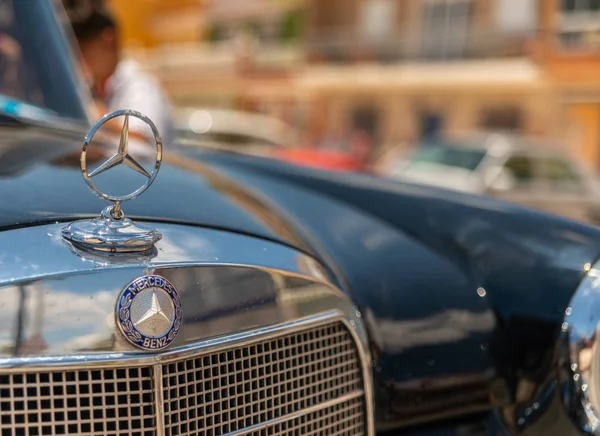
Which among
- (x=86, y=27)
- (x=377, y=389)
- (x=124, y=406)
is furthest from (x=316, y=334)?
(x=86, y=27)

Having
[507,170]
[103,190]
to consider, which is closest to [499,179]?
[507,170]

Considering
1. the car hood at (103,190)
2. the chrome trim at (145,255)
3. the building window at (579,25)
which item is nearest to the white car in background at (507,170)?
the car hood at (103,190)

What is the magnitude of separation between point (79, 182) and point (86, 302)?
1.42 feet

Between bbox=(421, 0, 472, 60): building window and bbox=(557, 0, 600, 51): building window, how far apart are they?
384cm

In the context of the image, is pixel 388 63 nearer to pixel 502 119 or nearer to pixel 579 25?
pixel 502 119

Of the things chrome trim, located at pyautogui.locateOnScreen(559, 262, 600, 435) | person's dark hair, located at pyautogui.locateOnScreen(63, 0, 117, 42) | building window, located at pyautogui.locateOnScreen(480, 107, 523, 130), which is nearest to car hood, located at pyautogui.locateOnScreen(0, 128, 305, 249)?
chrome trim, located at pyautogui.locateOnScreen(559, 262, 600, 435)

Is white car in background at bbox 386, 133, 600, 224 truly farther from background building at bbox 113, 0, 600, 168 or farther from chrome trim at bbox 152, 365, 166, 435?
background building at bbox 113, 0, 600, 168

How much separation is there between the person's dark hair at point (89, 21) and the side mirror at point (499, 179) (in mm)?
8490

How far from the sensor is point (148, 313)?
4.97 ft

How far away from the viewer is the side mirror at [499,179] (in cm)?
1196

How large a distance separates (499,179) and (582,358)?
414 inches

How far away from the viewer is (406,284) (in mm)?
2088

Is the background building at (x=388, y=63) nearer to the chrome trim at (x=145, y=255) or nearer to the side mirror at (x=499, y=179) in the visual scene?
the side mirror at (x=499, y=179)

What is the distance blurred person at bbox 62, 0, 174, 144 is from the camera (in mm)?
3723
